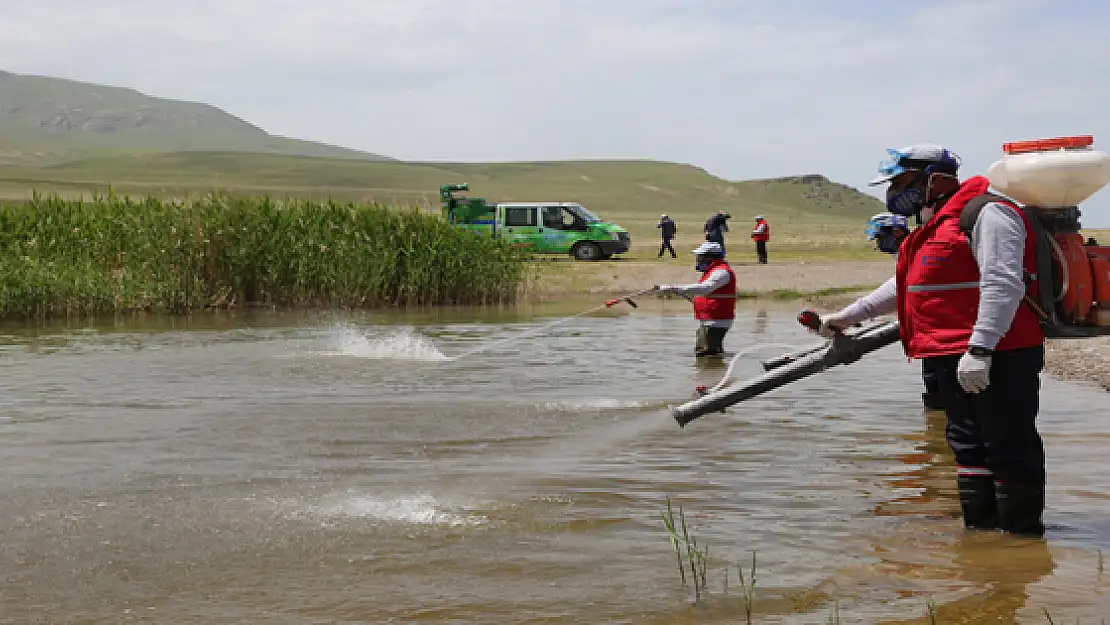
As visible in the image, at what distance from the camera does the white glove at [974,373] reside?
573 cm

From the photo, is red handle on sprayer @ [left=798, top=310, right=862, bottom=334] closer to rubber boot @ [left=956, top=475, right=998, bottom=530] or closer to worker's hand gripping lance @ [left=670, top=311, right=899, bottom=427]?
worker's hand gripping lance @ [left=670, top=311, right=899, bottom=427]

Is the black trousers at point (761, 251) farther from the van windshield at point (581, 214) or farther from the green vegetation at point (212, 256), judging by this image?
the green vegetation at point (212, 256)

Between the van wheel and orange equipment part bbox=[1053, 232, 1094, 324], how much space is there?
34336 millimetres

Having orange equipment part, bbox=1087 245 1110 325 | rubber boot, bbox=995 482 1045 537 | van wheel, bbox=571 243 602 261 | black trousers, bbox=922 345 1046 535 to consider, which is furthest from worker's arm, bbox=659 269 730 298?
van wheel, bbox=571 243 602 261

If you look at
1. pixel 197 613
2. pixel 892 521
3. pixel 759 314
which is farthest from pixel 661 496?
pixel 759 314

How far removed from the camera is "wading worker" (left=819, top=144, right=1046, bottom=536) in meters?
5.73

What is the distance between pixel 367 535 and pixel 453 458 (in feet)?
7.91

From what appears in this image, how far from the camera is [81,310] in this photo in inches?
891

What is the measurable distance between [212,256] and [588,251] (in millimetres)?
18080

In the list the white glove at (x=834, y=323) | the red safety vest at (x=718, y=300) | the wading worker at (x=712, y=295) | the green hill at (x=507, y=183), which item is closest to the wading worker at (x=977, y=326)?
the white glove at (x=834, y=323)

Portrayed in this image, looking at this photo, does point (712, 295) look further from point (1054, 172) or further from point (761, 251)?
point (761, 251)

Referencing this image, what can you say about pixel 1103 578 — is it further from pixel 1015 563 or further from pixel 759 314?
pixel 759 314

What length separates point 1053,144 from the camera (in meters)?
5.97

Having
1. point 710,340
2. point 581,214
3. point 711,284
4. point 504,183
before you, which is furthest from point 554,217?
point 504,183
